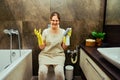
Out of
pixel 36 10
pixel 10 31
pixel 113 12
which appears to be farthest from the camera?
pixel 36 10

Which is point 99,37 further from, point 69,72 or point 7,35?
point 7,35

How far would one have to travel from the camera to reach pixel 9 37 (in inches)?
115

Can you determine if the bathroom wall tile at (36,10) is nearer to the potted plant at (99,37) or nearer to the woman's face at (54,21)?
the woman's face at (54,21)

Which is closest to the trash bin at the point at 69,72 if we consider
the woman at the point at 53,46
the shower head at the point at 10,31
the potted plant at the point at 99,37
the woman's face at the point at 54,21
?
the woman at the point at 53,46

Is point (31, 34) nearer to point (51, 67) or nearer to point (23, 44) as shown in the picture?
point (23, 44)

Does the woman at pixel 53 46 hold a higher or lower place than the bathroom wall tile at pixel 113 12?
lower

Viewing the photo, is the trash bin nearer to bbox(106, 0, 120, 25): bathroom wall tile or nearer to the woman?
the woman

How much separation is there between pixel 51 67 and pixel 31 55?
0.50 meters

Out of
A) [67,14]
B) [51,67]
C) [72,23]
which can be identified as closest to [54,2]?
[67,14]

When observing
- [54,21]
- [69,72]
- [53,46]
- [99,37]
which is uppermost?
[54,21]

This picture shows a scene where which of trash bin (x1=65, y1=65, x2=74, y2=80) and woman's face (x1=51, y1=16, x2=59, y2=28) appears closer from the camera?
woman's face (x1=51, y1=16, x2=59, y2=28)

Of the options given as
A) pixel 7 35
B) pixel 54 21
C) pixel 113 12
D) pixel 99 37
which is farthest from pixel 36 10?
pixel 113 12

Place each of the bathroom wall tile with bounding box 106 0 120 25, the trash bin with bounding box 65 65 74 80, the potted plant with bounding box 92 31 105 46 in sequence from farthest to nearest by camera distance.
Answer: the trash bin with bounding box 65 65 74 80
the potted plant with bounding box 92 31 105 46
the bathroom wall tile with bounding box 106 0 120 25

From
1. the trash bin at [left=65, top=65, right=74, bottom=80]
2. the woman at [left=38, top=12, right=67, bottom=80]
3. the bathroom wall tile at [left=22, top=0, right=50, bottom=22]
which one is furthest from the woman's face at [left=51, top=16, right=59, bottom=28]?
the trash bin at [left=65, top=65, right=74, bottom=80]
